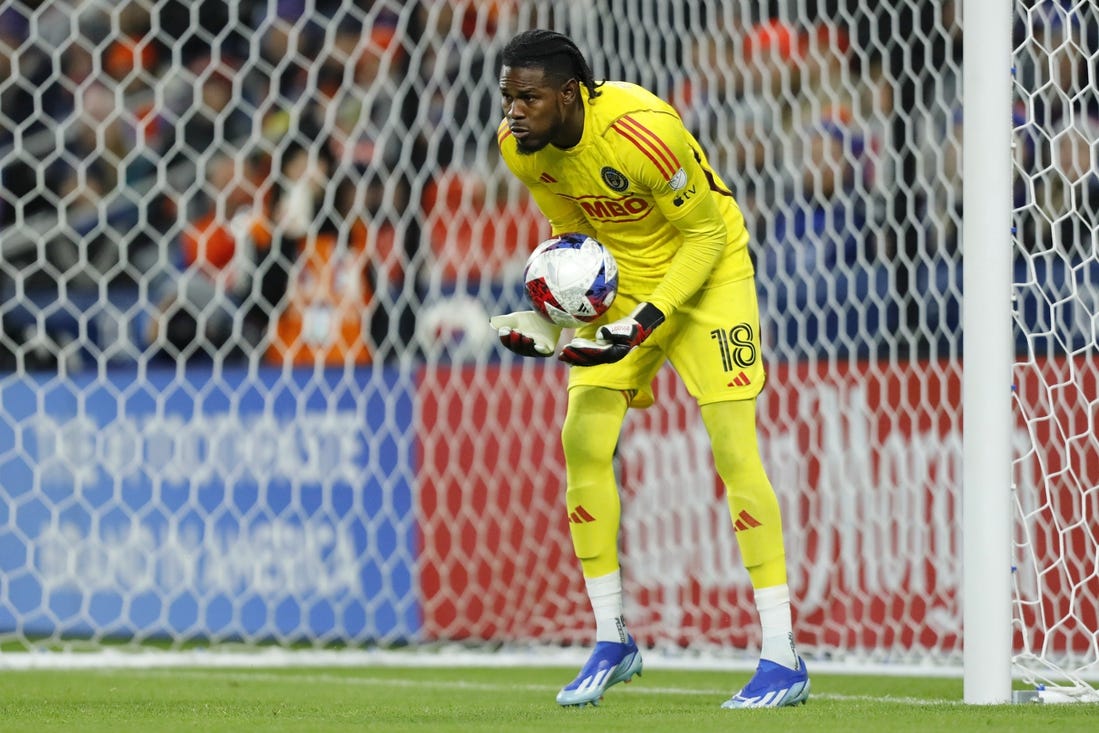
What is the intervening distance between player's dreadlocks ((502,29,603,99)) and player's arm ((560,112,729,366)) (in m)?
0.19

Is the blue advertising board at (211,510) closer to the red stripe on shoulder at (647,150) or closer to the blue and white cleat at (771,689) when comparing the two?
the blue and white cleat at (771,689)

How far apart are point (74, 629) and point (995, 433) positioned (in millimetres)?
4552

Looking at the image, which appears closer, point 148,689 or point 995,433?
point 995,433

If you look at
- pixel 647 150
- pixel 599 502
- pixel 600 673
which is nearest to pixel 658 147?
pixel 647 150

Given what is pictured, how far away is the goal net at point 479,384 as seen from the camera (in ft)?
21.8

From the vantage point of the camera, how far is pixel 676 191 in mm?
4355

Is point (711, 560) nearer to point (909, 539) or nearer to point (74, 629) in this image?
point (909, 539)

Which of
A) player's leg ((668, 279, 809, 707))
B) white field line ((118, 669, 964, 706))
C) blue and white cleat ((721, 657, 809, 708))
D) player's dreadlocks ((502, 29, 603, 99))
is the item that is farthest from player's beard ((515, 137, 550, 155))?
white field line ((118, 669, 964, 706))

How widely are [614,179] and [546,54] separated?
14.3 inches

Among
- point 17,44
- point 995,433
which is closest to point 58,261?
point 17,44

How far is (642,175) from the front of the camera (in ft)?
14.2

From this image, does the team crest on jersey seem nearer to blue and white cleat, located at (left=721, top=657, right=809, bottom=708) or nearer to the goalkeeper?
the goalkeeper

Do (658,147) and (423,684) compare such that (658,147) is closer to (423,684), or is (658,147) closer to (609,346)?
(609,346)

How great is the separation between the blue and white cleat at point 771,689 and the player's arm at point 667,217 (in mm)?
916
